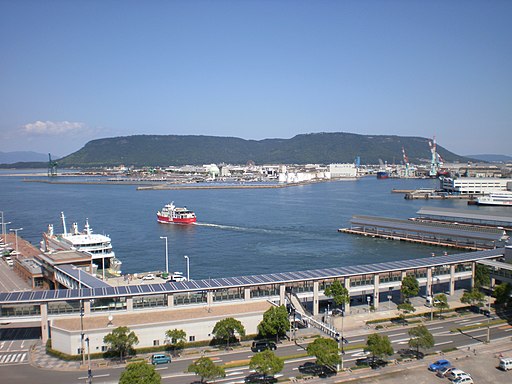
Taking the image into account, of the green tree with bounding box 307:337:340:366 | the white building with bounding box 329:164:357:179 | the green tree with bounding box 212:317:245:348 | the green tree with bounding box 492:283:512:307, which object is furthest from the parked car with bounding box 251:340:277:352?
the white building with bounding box 329:164:357:179

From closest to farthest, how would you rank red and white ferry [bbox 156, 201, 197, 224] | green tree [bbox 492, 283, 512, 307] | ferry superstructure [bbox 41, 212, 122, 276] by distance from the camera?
green tree [bbox 492, 283, 512, 307] → ferry superstructure [bbox 41, 212, 122, 276] → red and white ferry [bbox 156, 201, 197, 224]

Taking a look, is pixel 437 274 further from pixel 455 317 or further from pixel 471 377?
pixel 471 377

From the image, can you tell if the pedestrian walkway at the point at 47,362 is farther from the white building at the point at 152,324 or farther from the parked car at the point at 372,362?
the parked car at the point at 372,362

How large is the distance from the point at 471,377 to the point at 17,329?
5.82 m

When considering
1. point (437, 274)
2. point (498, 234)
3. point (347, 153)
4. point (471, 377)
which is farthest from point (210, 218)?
point (347, 153)

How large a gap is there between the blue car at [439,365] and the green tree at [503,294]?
261 centimetres

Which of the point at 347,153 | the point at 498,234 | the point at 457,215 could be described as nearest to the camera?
the point at 498,234

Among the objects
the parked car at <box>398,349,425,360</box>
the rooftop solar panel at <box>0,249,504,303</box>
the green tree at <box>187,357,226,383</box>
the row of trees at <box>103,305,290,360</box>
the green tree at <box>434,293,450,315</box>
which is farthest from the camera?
the green tree at <box>434,293,450,315</box>

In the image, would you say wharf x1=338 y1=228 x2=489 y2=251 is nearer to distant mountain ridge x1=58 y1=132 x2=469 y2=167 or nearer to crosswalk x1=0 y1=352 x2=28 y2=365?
crosswalk x1=0 y1=352 x2=28 y2=365

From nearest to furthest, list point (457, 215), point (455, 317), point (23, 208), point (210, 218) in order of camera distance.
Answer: point (455, 317) → point (457, 215) → point (210, 218) → point (23, 208)

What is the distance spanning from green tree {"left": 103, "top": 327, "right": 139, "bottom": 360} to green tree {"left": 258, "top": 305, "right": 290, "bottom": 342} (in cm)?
155

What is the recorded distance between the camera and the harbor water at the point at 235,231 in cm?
1209

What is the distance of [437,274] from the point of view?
8.02 metres

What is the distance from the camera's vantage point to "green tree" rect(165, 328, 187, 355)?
218 inches
